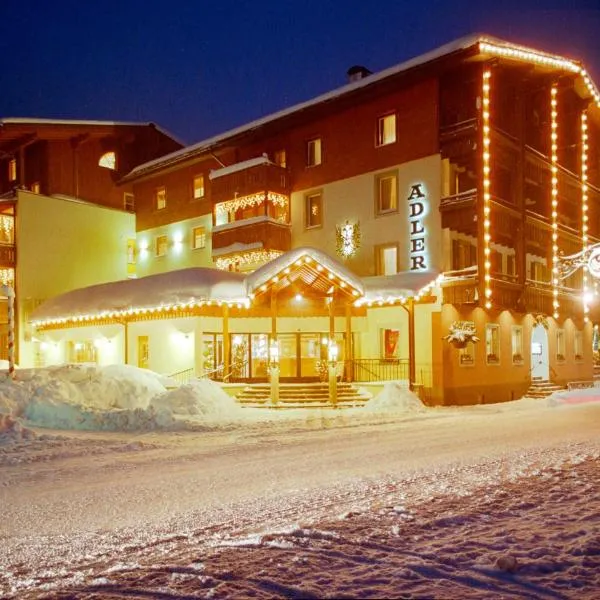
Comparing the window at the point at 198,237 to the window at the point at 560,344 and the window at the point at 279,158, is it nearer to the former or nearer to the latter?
the window at the point at 279,158

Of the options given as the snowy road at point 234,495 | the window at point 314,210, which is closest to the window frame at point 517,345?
the window at point 314,210

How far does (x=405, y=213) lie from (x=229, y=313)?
26.5 ft

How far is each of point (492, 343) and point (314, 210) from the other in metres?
9.76

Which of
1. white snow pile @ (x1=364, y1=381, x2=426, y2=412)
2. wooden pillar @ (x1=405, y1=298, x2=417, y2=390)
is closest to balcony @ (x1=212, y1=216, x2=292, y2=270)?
wooden pillar @ (x1=405, y1=298, x2=417, y2=390)

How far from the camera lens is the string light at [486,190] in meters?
25.0

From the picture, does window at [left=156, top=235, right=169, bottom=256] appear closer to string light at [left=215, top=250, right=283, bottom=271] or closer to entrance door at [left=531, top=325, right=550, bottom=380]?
string light at [left=215, top=250, right=283, bottom=271]

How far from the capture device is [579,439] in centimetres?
1398

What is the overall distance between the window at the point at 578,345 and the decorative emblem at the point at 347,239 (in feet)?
41.0

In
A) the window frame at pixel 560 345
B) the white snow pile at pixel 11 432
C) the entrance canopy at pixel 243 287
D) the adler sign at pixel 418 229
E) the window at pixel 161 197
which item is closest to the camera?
the white snow pile at pixel 11 432

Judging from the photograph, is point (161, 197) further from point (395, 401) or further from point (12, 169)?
point (395, 401)

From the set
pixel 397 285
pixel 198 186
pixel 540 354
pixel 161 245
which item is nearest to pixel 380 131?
pixel 397 285

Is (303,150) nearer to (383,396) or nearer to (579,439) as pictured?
(383,396)

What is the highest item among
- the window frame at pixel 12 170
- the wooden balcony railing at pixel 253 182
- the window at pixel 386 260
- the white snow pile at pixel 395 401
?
the window frame at pixel 12 170

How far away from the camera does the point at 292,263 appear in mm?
22781
